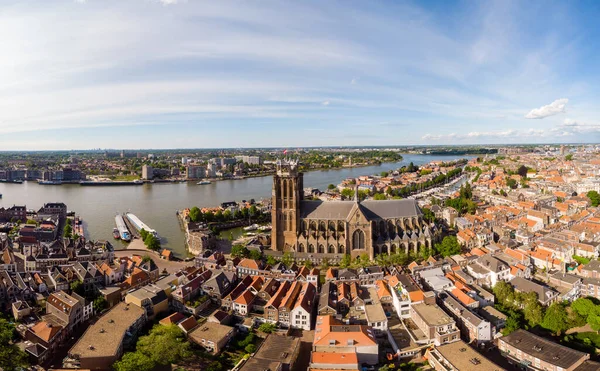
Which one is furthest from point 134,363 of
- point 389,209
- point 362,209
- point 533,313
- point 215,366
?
point 389,209

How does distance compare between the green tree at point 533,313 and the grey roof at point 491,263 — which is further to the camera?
the grey roof at point 491,263

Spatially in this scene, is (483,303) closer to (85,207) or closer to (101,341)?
(101,341)

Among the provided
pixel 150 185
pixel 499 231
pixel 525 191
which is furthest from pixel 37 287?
pixel 150 185

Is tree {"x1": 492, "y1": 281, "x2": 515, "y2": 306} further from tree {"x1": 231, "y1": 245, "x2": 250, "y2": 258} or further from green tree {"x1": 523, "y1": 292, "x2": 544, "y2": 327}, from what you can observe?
tree {"x1": 231, "y1": 245, "x2": 250, "y2": 258}

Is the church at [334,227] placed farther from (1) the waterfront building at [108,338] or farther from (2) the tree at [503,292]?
(1) the waterfront building at [108,338]

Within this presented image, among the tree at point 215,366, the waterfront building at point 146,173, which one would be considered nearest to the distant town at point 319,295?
the tree at point 215,366

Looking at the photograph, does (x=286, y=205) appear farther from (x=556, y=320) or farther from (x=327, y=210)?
(x=556, y=320)
